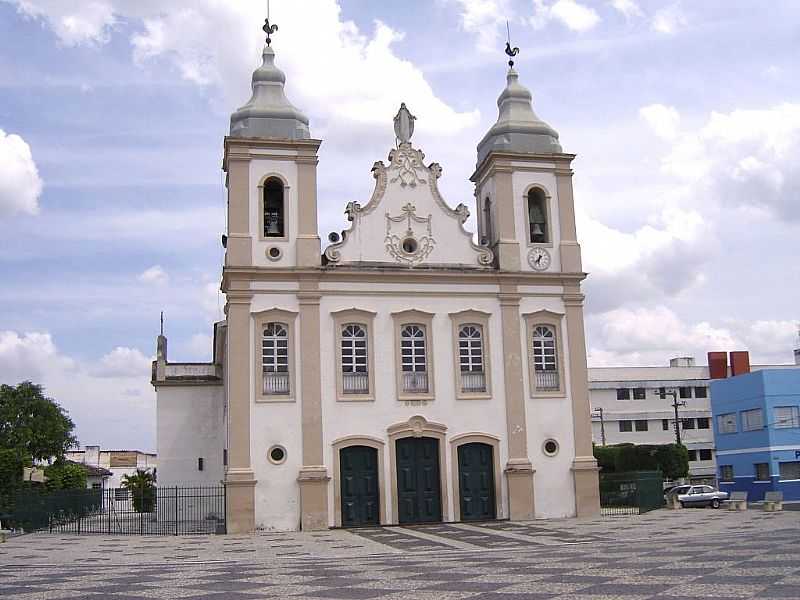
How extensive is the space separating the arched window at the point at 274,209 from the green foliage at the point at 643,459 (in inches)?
954

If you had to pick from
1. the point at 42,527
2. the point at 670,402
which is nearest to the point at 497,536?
the point at 42,527

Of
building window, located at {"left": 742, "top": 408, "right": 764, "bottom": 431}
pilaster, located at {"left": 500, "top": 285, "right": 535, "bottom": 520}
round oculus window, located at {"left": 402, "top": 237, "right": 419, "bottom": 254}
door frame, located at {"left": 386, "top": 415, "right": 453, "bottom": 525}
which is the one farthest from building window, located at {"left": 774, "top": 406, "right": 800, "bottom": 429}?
round oculus window, located at {"left": 402, "top": 237, "right": 419, "bottom": 254}

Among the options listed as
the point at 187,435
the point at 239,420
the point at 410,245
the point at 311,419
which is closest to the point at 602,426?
the point at 187,435

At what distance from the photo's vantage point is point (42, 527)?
28.0m

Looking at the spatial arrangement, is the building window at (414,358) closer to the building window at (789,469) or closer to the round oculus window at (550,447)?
the round oculus window at (550,447)

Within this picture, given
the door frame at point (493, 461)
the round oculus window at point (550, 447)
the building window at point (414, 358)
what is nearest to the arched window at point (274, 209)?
the building window at point (414, 358)

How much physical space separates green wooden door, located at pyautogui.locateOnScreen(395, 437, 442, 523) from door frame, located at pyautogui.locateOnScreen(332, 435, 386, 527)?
0.46m

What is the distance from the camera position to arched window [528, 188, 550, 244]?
2836 cm

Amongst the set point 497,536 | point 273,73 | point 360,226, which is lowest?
point 497,536

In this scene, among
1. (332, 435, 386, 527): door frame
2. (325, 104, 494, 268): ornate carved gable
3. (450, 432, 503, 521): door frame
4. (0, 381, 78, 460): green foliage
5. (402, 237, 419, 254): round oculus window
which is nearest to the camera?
(332, 435, 386, 527): door frame

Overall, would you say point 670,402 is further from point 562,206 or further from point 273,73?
point 273,73

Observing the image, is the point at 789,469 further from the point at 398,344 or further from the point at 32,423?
the point at 32,423

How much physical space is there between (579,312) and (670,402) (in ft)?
142

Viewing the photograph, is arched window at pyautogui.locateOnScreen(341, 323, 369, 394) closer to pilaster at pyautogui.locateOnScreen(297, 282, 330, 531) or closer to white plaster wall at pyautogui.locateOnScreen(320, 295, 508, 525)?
white plaster wall at pyautogui.locateOnScreen(320, 295, 508, 525)
